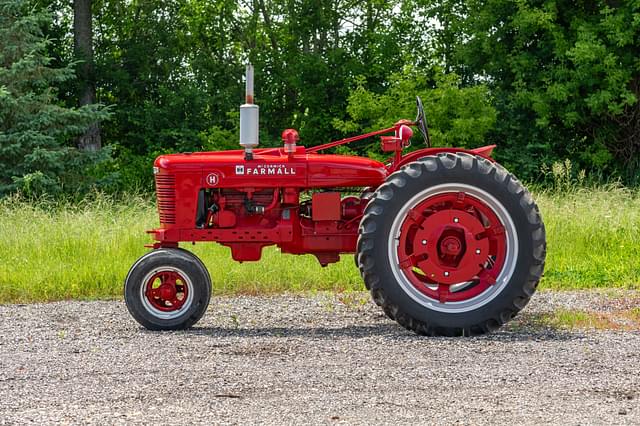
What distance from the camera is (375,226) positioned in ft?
23.1

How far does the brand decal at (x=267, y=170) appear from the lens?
7453 millimetres

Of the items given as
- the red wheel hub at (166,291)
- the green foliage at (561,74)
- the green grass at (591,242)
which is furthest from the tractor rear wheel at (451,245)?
the green foliage at (561,74)

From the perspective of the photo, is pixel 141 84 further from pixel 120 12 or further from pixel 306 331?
pixel 306 331

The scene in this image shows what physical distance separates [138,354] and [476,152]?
2.73m

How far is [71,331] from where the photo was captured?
7434 millimetres

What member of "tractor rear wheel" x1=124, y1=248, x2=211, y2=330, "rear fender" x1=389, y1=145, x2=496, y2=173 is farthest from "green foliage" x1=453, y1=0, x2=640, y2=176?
"tractor rear wheel" x1=124, y1=248, x2=211, y2=330

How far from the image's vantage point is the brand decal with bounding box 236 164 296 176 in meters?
7.45

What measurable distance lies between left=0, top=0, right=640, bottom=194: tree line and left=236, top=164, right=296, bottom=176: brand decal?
10166 mm

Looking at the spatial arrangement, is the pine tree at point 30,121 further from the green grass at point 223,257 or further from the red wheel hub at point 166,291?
the red wheel hub at point 166,291

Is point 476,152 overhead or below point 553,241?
overhead

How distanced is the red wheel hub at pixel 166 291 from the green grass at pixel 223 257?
179 cm

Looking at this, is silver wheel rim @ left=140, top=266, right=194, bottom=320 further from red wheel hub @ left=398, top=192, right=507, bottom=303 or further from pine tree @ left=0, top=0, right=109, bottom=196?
pine tree @ left=0, top=0, right=109, bottom=196

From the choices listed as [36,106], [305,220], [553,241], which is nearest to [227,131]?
[36,106]

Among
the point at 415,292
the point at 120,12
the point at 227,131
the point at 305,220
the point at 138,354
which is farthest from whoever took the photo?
the point at 120,12
